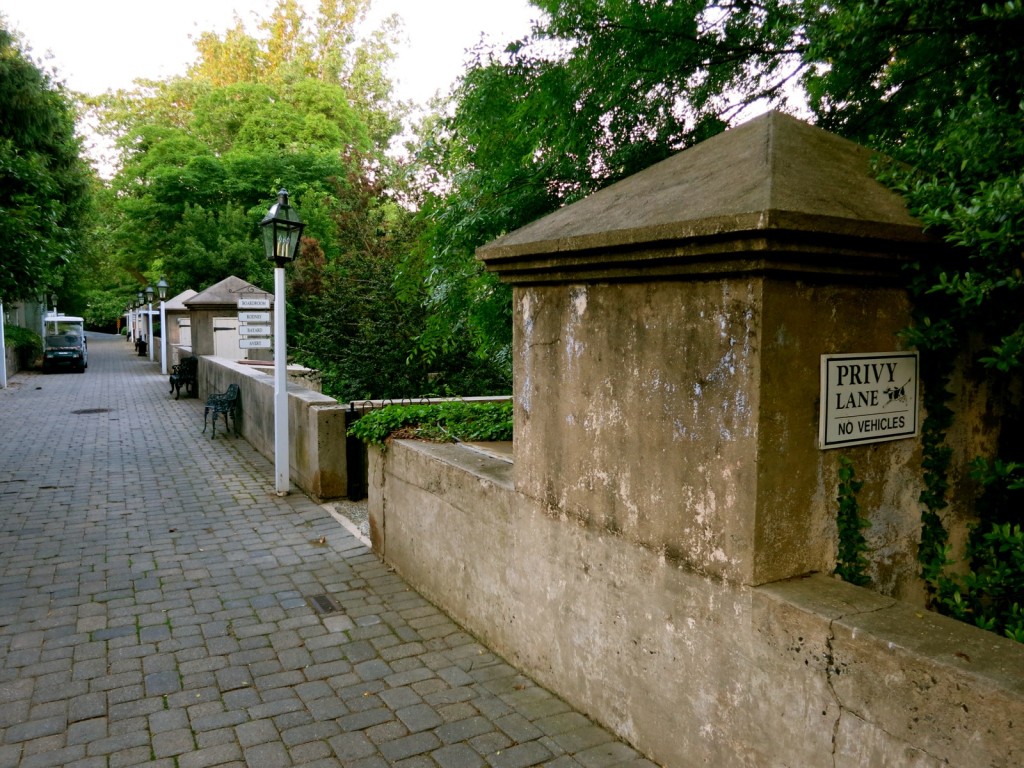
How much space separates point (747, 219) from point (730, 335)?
0.45 m

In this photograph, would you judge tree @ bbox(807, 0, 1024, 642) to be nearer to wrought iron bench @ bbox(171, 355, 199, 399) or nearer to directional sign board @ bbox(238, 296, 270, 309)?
directional sign board @ bbox(238, 296, 270, 309)

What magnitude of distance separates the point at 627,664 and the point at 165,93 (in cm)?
4439

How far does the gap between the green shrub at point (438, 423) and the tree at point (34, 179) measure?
238 inches

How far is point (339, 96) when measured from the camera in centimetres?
3666

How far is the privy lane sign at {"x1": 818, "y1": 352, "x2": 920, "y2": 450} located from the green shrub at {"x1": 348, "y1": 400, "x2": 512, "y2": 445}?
357cm

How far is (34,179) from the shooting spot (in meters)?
10.2

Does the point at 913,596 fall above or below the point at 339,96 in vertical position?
below

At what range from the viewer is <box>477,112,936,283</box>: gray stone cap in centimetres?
271

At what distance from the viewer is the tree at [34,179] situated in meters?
9.61

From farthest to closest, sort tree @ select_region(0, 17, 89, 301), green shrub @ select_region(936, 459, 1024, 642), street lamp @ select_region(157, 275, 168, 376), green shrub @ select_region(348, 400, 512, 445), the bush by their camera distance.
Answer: the bush < street lamp @ select_region(157, 275, 168, 376) < tree @ select_region(0, 17, 89, 301) < green shrub @ select_region(348, 400, 512, 445) < green shrub @ select_region(936, 459, 1024, 642)

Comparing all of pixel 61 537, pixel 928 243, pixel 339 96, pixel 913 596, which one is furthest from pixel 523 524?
pixel 339 96

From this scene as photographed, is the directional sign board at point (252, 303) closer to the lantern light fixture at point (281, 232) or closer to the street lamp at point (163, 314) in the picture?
the lantern light fixture at point (281, 232)

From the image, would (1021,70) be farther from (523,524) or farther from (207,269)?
(207,269)

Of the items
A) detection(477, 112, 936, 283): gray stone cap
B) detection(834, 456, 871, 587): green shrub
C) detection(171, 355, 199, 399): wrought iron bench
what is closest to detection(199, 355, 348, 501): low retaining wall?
detection(477, 112, 936, 283): gray stone cap
